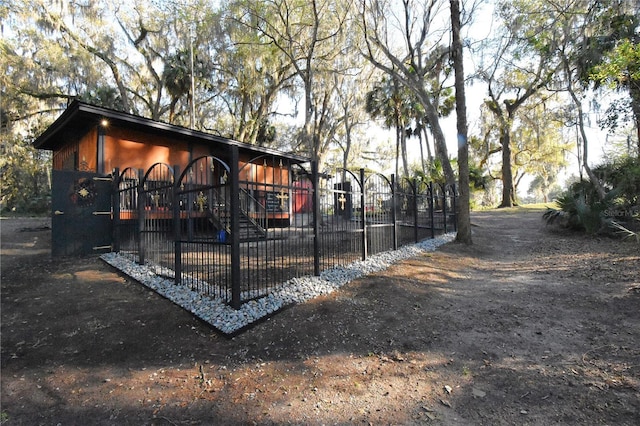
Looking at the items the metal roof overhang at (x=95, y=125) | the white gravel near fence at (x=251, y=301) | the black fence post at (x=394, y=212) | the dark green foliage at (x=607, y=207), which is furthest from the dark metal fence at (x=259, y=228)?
the dark green foliage at (x=607, y=207)

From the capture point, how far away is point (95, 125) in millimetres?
10031

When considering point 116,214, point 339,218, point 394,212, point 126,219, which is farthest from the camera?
point 394,212

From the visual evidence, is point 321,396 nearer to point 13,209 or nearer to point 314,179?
point 314,179

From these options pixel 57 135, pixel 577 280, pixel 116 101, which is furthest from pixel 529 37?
pixel 116 101

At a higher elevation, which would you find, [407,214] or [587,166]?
[587,166]

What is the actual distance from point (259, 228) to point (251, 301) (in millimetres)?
3855

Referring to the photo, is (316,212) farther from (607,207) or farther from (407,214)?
(607,207)

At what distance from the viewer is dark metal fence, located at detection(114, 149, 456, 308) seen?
15.9 feet

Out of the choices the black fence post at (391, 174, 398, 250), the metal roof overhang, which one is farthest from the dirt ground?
the metal roof overhang

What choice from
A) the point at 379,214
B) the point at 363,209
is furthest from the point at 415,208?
the point at 363,209

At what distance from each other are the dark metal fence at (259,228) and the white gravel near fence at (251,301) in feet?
0.51

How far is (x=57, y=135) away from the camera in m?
12.2

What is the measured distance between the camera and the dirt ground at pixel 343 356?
8.00ft

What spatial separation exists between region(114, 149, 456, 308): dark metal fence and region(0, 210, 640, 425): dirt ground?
0.91 meters
